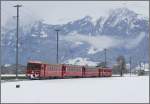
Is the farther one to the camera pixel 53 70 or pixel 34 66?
pixel 53 70

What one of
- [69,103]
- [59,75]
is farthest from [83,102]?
[59,75]

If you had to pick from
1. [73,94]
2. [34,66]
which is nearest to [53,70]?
[34,66]

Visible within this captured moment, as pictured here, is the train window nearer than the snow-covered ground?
No

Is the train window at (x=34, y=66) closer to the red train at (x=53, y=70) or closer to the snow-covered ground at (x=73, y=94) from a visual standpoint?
the red train at (x=53, y=70)

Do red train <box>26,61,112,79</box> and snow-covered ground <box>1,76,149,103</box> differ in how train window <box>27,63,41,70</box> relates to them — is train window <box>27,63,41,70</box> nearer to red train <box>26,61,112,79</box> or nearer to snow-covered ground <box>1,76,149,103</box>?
red train <box>26,61,112,79</box>

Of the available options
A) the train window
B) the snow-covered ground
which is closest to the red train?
the train window

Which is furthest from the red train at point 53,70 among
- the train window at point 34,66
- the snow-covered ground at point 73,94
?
the snow-covered ground at point 73,94

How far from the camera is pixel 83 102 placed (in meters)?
24.5

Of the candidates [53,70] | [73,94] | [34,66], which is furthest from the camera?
[53,70]

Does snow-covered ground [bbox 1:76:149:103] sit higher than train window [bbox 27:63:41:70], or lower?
lower

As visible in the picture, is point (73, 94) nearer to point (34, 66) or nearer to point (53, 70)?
point (34, 66)

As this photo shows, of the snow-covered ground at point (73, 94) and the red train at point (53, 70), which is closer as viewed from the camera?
the snow-covered ground at point (73, 94)

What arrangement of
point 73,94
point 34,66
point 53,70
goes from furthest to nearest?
point 53,70 < point 34,66 < point 73,94

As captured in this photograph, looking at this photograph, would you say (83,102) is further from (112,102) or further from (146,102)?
(146,102)
